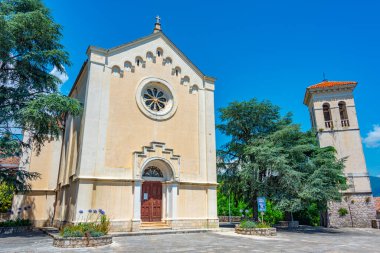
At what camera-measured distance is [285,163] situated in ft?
67.2

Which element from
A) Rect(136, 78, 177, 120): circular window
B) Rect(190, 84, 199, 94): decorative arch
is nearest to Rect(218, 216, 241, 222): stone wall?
Rect(190, 84, 199, 94): decorative arch

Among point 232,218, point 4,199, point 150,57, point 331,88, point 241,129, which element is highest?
point 331,88

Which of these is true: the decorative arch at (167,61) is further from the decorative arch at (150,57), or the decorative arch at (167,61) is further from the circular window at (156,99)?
the circular window at (156,99)

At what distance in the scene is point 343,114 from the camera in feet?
98.6

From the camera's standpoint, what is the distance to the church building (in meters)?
15.9

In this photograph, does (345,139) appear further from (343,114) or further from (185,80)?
(185,80)

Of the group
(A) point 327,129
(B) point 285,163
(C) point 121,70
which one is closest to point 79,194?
(C) point 121,70

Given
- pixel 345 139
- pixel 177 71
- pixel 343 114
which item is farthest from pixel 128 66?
pixel 343 114

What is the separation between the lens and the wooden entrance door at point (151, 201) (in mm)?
17291

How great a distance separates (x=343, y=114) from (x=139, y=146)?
23.4m

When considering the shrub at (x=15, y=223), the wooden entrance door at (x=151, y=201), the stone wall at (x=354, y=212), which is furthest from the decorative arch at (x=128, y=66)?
the stone wall at (x=354, y=212)

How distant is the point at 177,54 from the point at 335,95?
762 inches

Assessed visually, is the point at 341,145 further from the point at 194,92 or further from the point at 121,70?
the point at 121,70

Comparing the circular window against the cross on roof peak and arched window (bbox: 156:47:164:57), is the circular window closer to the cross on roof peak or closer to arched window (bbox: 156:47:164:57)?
arched window (bbox: 156:47:164:57)
